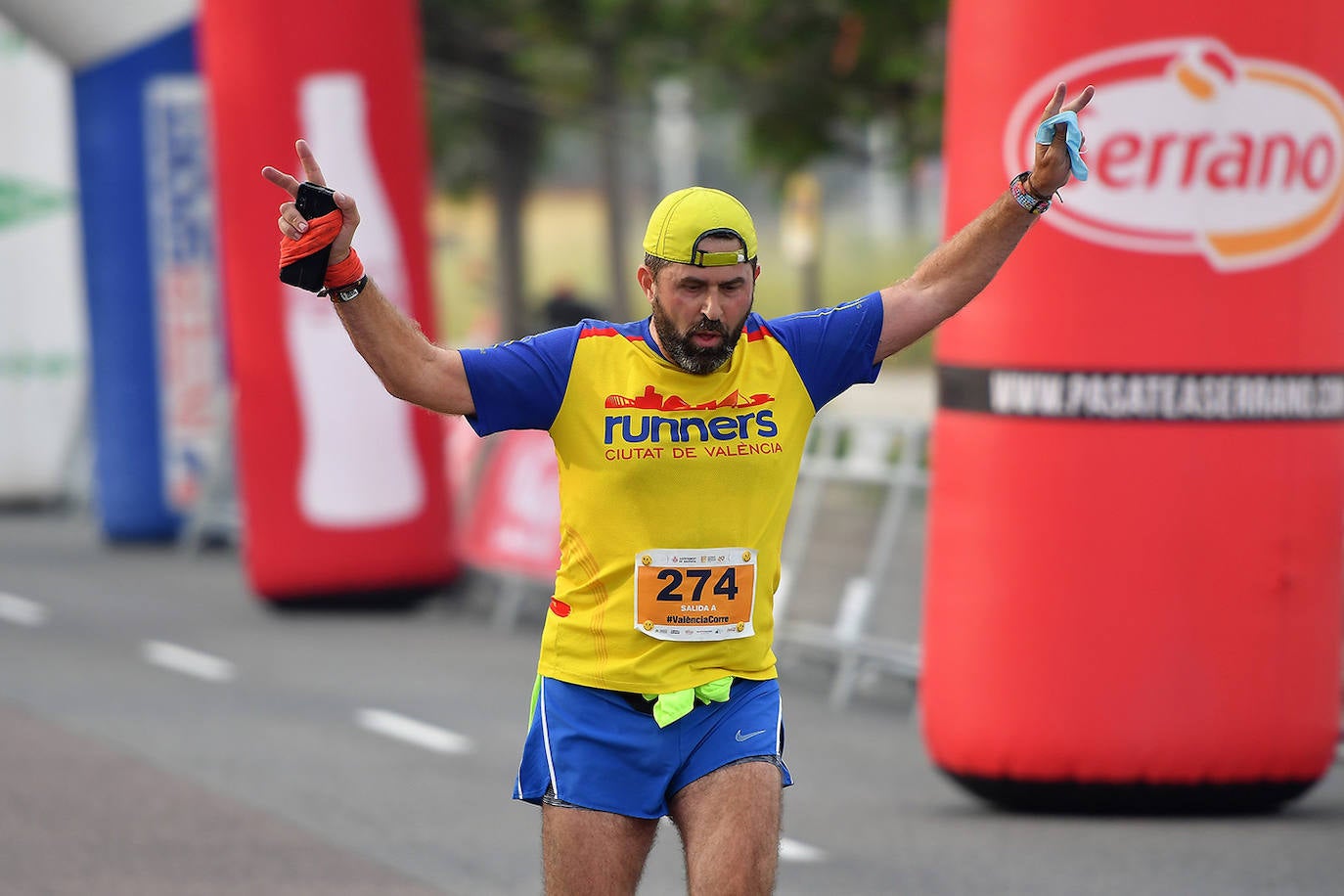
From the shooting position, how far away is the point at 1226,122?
Result: 7.51m

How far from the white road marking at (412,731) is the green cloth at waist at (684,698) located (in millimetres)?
5255

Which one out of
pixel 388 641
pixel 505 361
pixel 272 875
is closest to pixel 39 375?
pixel 388 641

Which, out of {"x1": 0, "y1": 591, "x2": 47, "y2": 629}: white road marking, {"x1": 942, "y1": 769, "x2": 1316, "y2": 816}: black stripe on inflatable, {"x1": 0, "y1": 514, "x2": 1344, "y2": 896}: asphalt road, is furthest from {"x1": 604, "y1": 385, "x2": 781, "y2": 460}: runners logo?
{"x1": 0, "y1": 591, "x2": 47, "y2": 629}: white road marking

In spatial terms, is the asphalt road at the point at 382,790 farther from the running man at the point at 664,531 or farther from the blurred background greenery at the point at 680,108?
the blurred background greenery at the point at 680,108

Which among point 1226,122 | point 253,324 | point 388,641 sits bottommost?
point 388,641

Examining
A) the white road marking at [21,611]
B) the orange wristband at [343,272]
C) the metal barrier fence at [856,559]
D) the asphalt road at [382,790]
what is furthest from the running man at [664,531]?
the white road marking at [21,611]

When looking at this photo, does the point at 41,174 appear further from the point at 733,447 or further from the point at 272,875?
the point at 733,447

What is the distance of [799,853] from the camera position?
7.79 metres

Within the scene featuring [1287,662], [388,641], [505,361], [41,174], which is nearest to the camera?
[505,361]

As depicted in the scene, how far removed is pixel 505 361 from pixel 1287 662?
4.20 m

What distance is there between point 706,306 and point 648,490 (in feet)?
1.44

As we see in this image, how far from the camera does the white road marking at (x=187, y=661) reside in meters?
11.8

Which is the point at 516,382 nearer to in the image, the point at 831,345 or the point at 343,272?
the point at 343,272

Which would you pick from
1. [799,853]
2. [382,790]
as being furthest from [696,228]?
[382,790]
